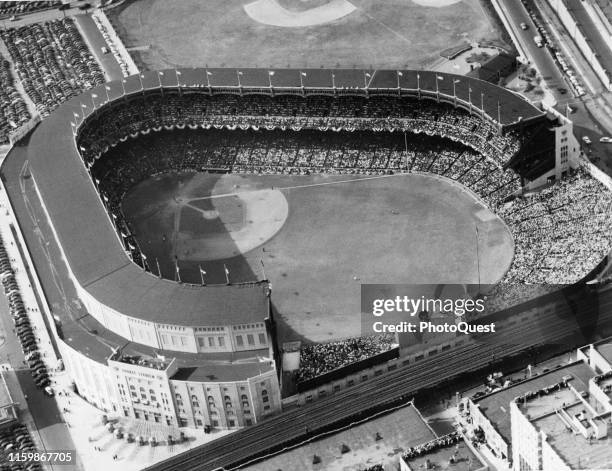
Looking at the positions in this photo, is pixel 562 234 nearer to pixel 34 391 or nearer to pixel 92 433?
pixel 92 433

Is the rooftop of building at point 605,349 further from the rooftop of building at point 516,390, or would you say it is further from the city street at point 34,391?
the city street at point 34,391

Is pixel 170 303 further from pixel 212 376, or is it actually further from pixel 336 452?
pixel 336 452

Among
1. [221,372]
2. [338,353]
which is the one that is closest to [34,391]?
[221,372]

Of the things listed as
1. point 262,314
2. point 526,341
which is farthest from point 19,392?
point 526,341

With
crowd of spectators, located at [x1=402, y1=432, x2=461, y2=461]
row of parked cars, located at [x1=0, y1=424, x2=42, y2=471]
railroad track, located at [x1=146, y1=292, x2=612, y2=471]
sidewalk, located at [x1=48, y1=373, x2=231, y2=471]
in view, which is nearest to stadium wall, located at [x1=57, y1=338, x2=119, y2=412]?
sidewalk, located at [x1=48, y1=373, x2=231, y2=471]

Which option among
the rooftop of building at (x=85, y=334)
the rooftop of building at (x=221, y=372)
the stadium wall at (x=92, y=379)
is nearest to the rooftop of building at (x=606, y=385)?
the rooftop of building at (x=221, y=372)
